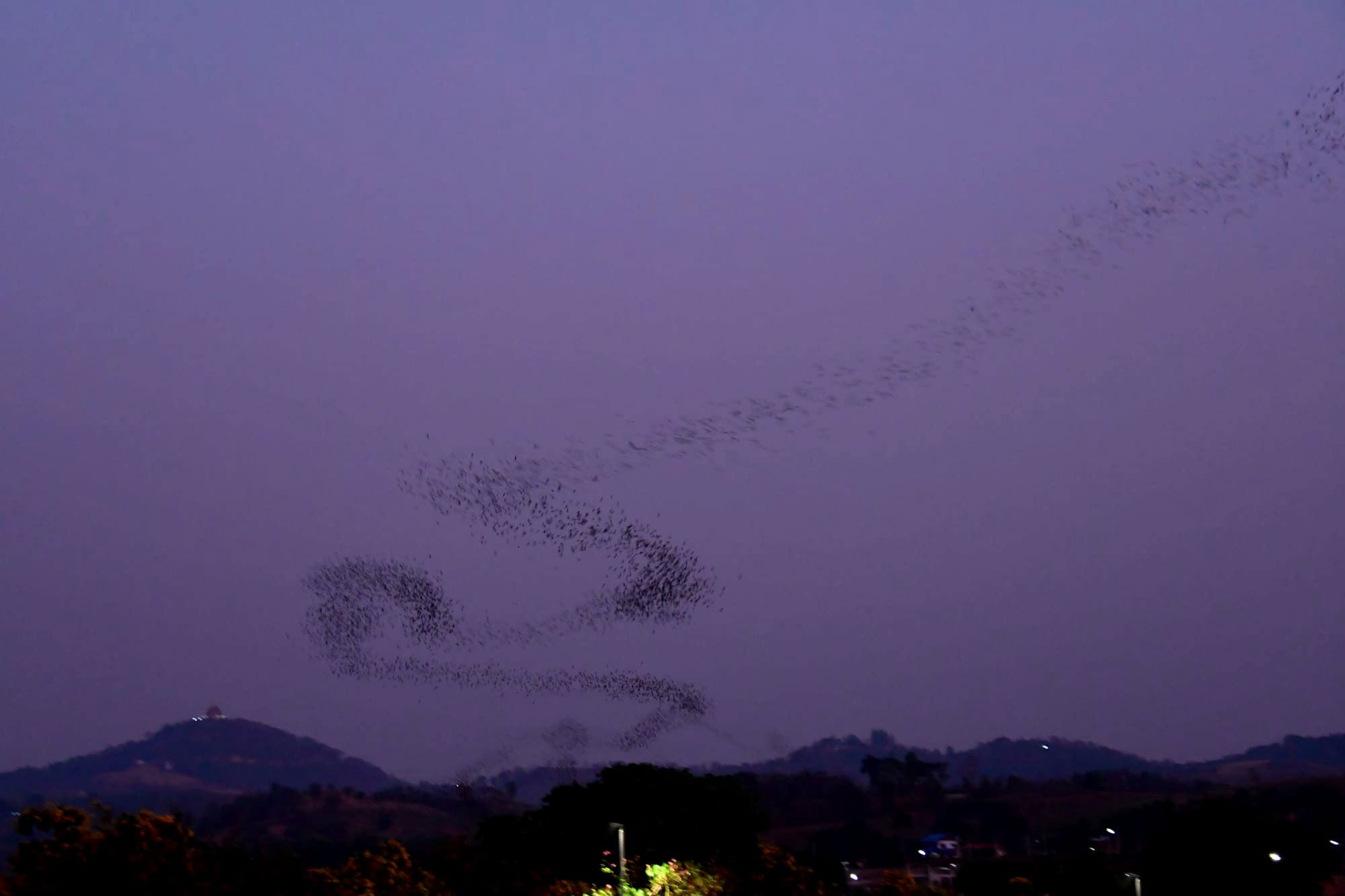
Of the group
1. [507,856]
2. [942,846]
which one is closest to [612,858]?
[507,856]

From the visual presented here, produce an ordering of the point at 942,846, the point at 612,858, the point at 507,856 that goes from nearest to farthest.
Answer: the point at 612,858 < the point at 507,856 < the point at 942,846

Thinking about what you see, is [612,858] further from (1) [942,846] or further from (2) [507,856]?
(1) [942,846]

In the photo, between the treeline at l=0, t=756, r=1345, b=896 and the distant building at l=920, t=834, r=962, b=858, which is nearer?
the treeline at l=0, t=756, r=1345, b=896

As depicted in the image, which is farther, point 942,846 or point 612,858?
point 942,846

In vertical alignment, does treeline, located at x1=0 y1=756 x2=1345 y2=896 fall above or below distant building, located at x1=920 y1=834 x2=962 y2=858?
below

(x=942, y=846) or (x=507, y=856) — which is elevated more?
(x=942, y=846)

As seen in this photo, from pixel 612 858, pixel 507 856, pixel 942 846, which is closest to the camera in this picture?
pixel 612 858

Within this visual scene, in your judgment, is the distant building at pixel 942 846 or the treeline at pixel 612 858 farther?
the distant building at pixel 942 846

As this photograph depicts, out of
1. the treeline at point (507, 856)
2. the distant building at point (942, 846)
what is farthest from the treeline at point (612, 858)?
the distant building at point (942, 846)

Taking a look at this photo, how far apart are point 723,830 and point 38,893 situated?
27572 mm

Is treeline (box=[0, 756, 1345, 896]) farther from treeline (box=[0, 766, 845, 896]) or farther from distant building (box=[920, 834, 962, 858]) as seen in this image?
distant building (box=[920, 834, 962, 858])

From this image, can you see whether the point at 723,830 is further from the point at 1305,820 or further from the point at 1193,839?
the point at 1305,820

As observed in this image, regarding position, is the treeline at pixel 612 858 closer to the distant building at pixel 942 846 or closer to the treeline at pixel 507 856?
the treeline at pixel 507 856

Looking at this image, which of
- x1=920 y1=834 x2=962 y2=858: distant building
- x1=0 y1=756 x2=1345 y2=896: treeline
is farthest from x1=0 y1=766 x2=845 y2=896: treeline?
x1=920 y1=834 x2=962 y2=858: distant building
